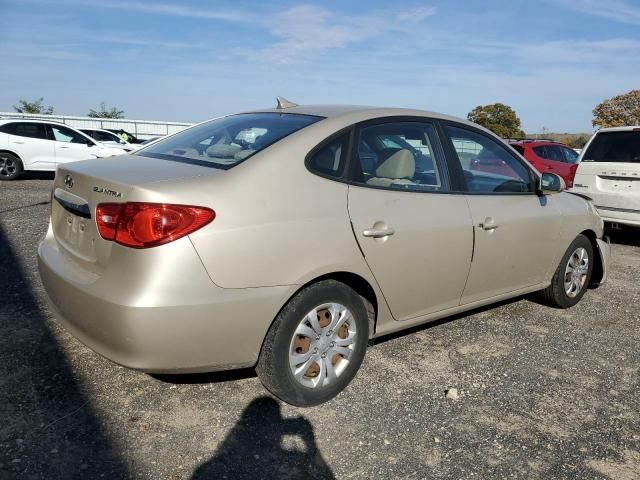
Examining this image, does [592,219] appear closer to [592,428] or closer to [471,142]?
[471,142]

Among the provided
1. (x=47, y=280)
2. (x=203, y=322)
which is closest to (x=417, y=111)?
(x=203, y=322)

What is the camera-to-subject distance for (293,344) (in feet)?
9.49

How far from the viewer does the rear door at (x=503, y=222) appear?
377cm

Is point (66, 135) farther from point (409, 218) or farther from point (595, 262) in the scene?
point (409, 218)

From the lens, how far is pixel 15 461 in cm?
243

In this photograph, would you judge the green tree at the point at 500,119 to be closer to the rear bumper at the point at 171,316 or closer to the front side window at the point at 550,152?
the front side window at the point at 550,152

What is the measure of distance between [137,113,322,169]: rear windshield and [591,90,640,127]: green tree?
44.2m

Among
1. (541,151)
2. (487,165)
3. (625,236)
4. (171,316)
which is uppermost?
(487,165)

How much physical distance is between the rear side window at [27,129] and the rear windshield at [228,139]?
11.6m

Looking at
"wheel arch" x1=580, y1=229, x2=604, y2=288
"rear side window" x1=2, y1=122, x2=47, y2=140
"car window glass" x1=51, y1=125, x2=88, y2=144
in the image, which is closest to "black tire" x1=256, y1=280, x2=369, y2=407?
"wheel arch" x1=580, y1=229, x2=604, y2=288

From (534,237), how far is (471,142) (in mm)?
875

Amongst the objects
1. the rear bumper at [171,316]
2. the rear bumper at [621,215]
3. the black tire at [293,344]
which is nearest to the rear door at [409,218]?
the black tire at [293,344]

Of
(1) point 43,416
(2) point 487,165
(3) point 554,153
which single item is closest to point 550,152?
(3) point 554,153

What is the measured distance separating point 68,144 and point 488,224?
12.9 m
